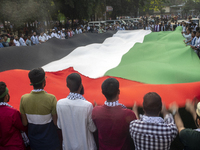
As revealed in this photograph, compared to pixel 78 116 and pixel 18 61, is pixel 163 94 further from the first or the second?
pixel 18 61

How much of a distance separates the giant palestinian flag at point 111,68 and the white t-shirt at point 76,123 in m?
0.61

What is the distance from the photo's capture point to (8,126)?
1.65 m

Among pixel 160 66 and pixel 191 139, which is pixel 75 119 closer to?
pixel 191 139

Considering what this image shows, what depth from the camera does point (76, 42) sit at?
7008 mm

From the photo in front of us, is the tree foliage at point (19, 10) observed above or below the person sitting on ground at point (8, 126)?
above

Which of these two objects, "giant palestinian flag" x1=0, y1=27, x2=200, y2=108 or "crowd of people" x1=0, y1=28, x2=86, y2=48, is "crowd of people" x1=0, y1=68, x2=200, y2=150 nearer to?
"giant palestinian flag" x1=0, y1=27, x2=200, y2=108

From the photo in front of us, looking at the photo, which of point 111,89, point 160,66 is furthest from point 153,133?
point 160,66

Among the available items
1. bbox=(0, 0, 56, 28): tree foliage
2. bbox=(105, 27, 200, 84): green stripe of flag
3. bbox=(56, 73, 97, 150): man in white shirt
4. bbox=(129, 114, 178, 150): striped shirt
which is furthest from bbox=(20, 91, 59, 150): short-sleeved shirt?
bbox=(0, 0, 56, 28): tree foliage

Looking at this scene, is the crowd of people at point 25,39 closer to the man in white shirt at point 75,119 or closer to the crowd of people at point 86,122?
the crowd of people at point 86,122

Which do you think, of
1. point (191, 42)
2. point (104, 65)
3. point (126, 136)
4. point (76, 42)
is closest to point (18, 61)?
point (104, 65)

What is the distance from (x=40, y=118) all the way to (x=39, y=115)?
3 centimetres

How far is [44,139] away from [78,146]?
0.33 meters

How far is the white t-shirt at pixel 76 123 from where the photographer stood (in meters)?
1.60

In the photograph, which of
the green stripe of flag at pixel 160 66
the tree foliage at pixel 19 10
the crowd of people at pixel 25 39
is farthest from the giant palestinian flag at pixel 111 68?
the tree foliage at pixel 19 10
